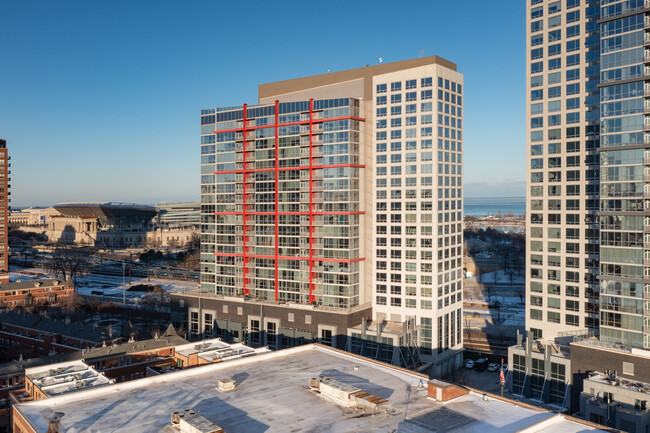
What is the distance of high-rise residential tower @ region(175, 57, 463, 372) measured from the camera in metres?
83.5

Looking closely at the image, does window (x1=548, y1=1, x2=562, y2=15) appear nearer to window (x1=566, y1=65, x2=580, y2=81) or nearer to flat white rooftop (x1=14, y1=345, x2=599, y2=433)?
window (x1=566, y1=65, x2=580, y2=81)

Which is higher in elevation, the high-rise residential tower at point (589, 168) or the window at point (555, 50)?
the window at point (555, 50)

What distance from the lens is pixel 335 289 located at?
8812 centimetres

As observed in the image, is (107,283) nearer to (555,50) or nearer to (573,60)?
(555,50)

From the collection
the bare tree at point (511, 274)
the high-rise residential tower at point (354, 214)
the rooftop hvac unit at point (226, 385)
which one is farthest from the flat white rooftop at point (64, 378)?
the bare tree at point (511, 274)

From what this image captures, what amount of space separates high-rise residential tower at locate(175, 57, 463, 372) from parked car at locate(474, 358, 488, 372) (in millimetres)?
3349

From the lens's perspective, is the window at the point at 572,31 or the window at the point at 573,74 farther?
the window at the point at 573,74

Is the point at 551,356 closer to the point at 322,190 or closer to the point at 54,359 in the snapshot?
the point at 322,190

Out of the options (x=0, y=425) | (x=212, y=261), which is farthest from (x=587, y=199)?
(x=0, y=425)

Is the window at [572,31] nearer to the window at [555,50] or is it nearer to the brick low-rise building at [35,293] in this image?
the window at [555,50]

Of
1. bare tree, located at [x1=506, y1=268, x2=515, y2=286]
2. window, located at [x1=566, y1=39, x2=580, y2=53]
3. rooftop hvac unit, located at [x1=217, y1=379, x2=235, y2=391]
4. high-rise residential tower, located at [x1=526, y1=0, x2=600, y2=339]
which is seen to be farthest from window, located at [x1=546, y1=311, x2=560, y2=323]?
bare tree, located at [x1=506, y1=268, x2=515, y2=286]

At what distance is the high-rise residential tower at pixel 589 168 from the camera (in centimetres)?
6376

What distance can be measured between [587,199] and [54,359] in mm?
74684

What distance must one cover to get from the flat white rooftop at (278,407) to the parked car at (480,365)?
133ft
